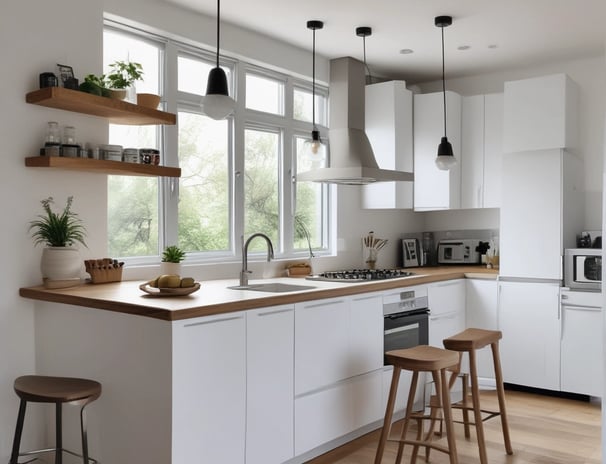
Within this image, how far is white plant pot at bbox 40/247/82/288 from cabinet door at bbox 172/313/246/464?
879mm

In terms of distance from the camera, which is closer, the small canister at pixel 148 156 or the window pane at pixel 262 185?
the small canister at pixel 148 156

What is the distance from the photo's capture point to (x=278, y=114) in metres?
4.65

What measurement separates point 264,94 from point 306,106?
48 centimetres

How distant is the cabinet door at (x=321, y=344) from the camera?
10.7ft

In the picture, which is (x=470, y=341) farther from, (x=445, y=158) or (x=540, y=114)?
(x=540, y=114)

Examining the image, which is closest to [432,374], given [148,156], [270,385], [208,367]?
[270,385]

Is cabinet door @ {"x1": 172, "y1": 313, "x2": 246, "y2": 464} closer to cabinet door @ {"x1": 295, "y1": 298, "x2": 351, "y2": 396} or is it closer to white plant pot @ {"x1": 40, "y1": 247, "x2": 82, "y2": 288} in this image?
cabinet door @ {"x1": 295, "y1": 298, "x2": 351, "y2": 396}

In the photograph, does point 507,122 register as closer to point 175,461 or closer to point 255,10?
point 255,10

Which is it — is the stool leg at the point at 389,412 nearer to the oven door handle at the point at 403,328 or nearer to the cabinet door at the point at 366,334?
the cabinet door at the point at 366,334

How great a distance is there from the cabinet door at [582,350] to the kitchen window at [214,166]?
1901 millimetres

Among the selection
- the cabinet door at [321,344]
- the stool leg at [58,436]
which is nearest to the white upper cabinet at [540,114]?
the cabinet door at [321,344]

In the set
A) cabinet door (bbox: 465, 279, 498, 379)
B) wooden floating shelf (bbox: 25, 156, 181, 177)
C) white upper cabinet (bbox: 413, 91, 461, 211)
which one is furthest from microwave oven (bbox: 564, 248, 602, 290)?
wooden floating shelf (bbox: 25, 156, 181, 177)

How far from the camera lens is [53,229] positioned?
10.3 feet

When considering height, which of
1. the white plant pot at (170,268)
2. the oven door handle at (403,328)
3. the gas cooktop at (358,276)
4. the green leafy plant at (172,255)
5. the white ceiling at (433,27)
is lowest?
the oven door handle at (403,328)
